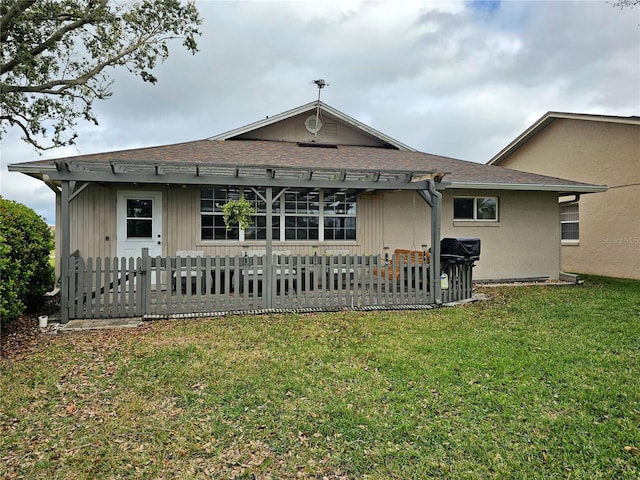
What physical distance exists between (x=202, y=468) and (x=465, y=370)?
9.60 ft

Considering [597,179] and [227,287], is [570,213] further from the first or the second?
[227,287]

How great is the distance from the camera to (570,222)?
50.7ft

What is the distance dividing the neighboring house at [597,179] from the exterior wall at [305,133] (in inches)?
280

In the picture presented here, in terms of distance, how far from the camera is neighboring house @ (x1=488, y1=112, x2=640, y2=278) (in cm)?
1301

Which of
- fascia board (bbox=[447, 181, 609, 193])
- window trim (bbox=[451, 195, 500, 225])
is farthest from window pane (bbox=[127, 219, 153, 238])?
window trim (bbox=[451, 195, 500, 225])

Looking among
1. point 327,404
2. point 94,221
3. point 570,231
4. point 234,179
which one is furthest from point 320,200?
point 570,231

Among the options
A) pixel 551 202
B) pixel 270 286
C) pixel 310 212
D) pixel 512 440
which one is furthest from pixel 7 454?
pixel 551 202

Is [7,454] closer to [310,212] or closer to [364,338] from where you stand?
[364,338]

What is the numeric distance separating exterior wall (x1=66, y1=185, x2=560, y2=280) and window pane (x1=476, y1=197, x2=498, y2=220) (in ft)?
0.56

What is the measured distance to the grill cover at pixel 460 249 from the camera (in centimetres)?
861

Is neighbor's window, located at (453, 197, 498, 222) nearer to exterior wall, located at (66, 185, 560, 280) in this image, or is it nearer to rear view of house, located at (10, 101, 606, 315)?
rear view of house, located at (10, 101, 606, 315)

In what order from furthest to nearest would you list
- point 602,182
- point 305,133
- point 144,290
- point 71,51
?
point 602,182 → point 71,51 → point 305,133 → point 144,290

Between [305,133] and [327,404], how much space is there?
35.7ft

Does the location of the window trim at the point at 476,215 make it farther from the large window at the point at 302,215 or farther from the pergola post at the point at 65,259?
the pergola post at the point at 65,259
